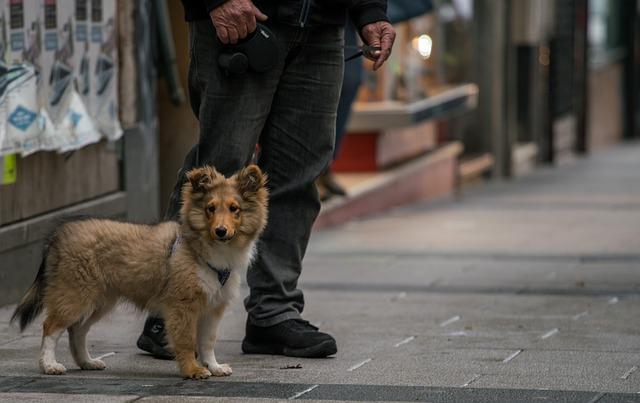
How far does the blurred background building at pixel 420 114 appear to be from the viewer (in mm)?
6934

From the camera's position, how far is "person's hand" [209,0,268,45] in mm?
4883

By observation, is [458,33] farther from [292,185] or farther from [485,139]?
[292,185]

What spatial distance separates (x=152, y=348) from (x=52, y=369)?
17.8 inches

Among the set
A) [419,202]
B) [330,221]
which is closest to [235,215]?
[330,221]

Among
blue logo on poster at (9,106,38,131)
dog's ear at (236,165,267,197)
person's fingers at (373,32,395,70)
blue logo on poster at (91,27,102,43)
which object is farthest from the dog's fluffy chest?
blue logo on poster at (91,27,102,43)

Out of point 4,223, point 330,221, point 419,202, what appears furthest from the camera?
point 419,202

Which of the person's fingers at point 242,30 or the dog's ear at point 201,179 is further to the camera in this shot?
the person's fingers at point 242,30

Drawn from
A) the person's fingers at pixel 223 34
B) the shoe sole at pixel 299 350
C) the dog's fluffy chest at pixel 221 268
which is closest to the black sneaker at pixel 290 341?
the shoe sole at pixel 299 350

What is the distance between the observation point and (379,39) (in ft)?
17.2

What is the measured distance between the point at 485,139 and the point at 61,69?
10703 mm

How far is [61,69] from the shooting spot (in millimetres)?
6785

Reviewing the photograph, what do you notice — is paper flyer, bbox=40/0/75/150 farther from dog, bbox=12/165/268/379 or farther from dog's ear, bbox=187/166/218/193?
dog's ear, bbox=187/166/218/193

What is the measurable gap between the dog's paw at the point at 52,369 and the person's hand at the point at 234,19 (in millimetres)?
1165

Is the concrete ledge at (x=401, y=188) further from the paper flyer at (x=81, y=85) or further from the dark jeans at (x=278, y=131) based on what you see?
the dark jeans at (x=278, y=131)
